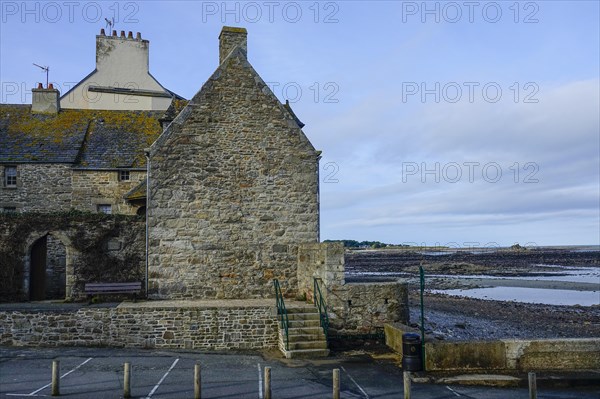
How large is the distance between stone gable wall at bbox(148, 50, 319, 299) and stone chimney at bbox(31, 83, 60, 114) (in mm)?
11354

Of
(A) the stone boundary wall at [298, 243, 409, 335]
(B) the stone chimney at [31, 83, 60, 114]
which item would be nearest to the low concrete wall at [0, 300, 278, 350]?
(A) the stone boundary wall at [298, 243, 409, 335]

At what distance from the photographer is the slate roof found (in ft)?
77.4

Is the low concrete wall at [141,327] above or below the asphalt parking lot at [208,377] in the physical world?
above

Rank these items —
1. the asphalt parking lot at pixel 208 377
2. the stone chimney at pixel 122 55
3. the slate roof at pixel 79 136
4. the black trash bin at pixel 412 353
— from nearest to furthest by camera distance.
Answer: the asphalt parking lot at pixel 208 377, the black trash bin at pixel 412 353, the slate roof at pixel 79 136, the stone chimney at pixel 122 55

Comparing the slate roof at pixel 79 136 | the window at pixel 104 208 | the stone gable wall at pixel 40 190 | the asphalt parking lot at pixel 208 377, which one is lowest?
the asphalt parking lot at pixel 208 377

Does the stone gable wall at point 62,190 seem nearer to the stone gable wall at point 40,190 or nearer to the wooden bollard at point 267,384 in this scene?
the stone gable wall at point 40,190

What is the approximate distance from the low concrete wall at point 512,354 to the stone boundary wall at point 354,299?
326cm

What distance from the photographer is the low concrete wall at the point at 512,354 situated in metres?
13.0

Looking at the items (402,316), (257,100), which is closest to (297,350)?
(402,316)

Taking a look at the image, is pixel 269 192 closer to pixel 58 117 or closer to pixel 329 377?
pixel 329 377

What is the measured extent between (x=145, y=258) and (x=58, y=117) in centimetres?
1179

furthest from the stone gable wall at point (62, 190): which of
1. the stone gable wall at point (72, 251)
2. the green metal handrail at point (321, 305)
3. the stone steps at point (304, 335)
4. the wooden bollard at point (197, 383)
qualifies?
the wooden bollard at point (197, 383)

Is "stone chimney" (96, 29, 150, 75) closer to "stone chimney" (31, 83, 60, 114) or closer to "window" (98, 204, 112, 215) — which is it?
"stone chimney" (31, 83, 60, 114)

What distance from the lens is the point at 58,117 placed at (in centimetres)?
2617
